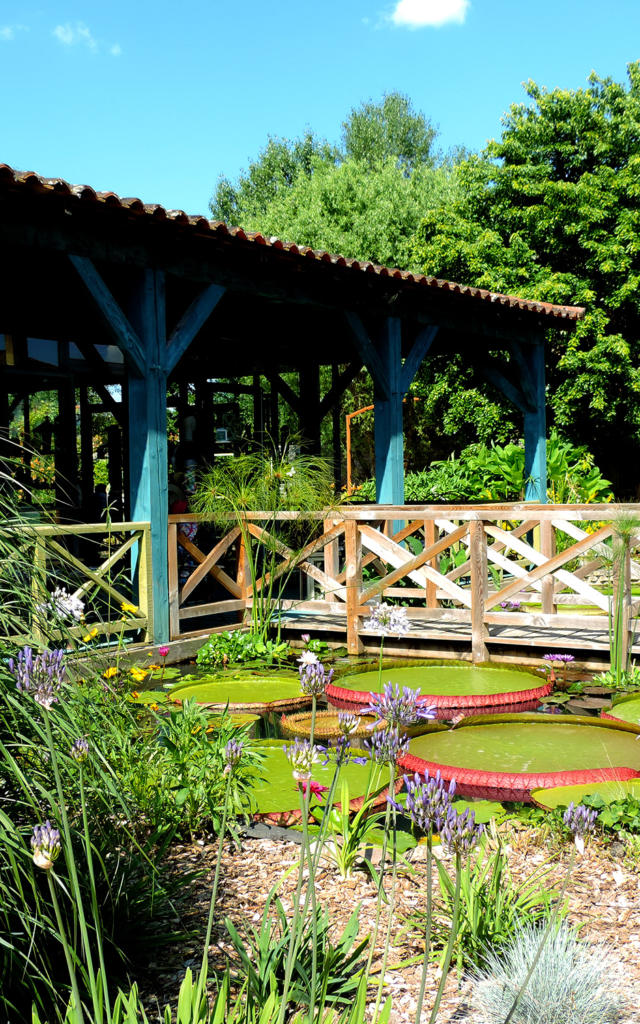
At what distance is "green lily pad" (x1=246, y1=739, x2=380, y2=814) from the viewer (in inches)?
141

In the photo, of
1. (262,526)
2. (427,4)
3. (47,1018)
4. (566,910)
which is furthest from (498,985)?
(427,4)

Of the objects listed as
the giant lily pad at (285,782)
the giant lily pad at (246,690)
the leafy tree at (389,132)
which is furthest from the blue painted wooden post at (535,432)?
the leafy tree at (389,132)

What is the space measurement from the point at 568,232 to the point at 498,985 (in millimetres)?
17241

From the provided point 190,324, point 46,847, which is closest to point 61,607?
point 46,847

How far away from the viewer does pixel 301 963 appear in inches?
86.3

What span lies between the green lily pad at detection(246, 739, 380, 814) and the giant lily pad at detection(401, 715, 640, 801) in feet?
0.88

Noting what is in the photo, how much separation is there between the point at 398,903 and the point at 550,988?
27.2 inches

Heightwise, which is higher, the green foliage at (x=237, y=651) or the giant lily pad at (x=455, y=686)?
the green foliage at (x=237, y=651)

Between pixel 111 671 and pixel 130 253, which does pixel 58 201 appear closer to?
pixel 130 253

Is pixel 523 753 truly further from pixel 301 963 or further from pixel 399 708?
pixel 399 708

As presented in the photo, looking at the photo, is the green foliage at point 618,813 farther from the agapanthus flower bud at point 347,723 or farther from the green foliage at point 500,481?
the green foliage at point 500,481

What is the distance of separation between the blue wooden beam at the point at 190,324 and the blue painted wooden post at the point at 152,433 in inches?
2.7

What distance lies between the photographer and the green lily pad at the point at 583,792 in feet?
11.5

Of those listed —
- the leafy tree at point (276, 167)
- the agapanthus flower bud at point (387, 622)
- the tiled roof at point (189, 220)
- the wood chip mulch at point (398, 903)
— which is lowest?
the wood chip mulch at point (398, 903)
